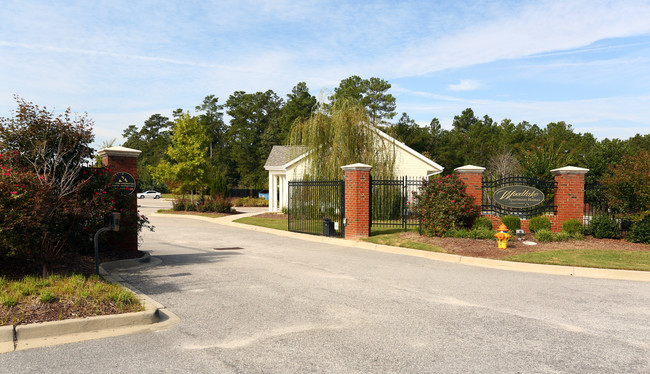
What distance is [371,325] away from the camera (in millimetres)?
6008

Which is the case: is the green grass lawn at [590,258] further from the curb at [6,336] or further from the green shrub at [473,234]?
the curb at [6,336]

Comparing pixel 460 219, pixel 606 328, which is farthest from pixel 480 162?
pixel 606 328

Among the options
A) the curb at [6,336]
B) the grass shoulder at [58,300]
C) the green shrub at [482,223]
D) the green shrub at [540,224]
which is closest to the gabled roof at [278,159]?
the green shrub at [482,223]

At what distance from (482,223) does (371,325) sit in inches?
399

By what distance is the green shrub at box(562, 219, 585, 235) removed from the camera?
14381mm

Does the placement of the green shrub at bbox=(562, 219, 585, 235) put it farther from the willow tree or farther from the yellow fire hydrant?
the willow tree

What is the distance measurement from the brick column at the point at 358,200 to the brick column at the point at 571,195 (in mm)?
6388

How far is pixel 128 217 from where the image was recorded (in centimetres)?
1058

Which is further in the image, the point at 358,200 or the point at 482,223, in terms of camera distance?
the point at 358,200

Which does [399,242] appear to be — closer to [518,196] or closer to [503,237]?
[503,237]

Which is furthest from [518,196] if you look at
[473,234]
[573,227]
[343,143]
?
[343,143]

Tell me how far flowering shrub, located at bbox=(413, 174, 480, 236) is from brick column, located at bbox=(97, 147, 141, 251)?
9.13 m

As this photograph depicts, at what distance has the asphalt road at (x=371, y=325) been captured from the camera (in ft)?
15.3

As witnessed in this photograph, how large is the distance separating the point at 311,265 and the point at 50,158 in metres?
6.00
